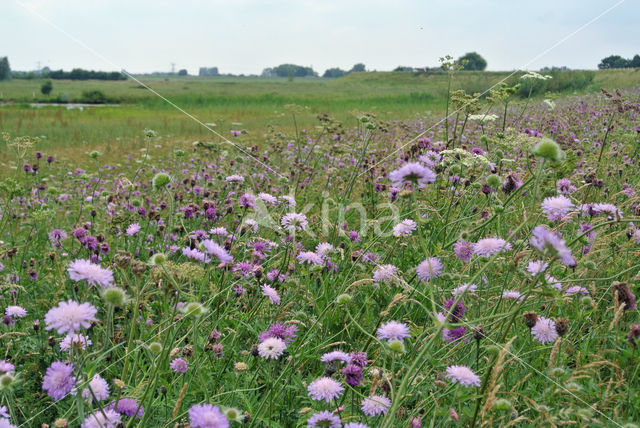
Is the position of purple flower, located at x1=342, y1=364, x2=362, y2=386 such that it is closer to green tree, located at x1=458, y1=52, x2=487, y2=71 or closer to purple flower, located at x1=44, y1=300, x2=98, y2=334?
purple flower, located at x1=44, y1=300, x2=98, y2=334

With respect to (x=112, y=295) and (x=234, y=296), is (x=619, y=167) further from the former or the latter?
(x=112, y=295)

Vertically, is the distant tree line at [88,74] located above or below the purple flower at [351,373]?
above

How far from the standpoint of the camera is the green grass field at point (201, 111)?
8.45m

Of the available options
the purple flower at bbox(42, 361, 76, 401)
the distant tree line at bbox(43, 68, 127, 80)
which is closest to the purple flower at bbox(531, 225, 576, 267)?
the purple flower at bbox(42, 361, 76, 401)

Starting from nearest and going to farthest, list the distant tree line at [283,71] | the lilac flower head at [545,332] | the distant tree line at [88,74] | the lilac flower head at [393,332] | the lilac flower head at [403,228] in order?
1. the lilac flower head at [393,332]
2. the lilac flower head at [545,332]
3. the lilac flower head at [403,228]
4. the distant tree line at [283,71]
5. the distant tree line at [88,74]

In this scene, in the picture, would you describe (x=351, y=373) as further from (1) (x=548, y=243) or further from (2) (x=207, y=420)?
(1) (x=548, y=243)

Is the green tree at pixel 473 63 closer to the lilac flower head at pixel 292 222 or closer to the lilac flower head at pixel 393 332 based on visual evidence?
the lilac flower head at pixel 292 222

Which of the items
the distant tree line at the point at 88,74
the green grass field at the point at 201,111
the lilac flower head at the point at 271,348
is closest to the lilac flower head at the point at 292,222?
the lilac flower head at the point at 271,348

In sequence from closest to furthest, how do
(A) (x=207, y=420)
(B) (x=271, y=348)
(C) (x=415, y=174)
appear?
(A) (x=207, y=420) → (C) (x=415, y=174) → (B) (x=271, y=348)

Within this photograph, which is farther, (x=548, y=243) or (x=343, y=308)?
(x=343, y=308)

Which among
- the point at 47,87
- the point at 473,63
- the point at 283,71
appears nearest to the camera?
the point at 473,63

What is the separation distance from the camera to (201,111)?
40.7 feet

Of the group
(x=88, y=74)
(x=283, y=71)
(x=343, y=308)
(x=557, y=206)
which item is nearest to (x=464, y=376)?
(x=557, y=206)

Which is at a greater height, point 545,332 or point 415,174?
point 415,174
